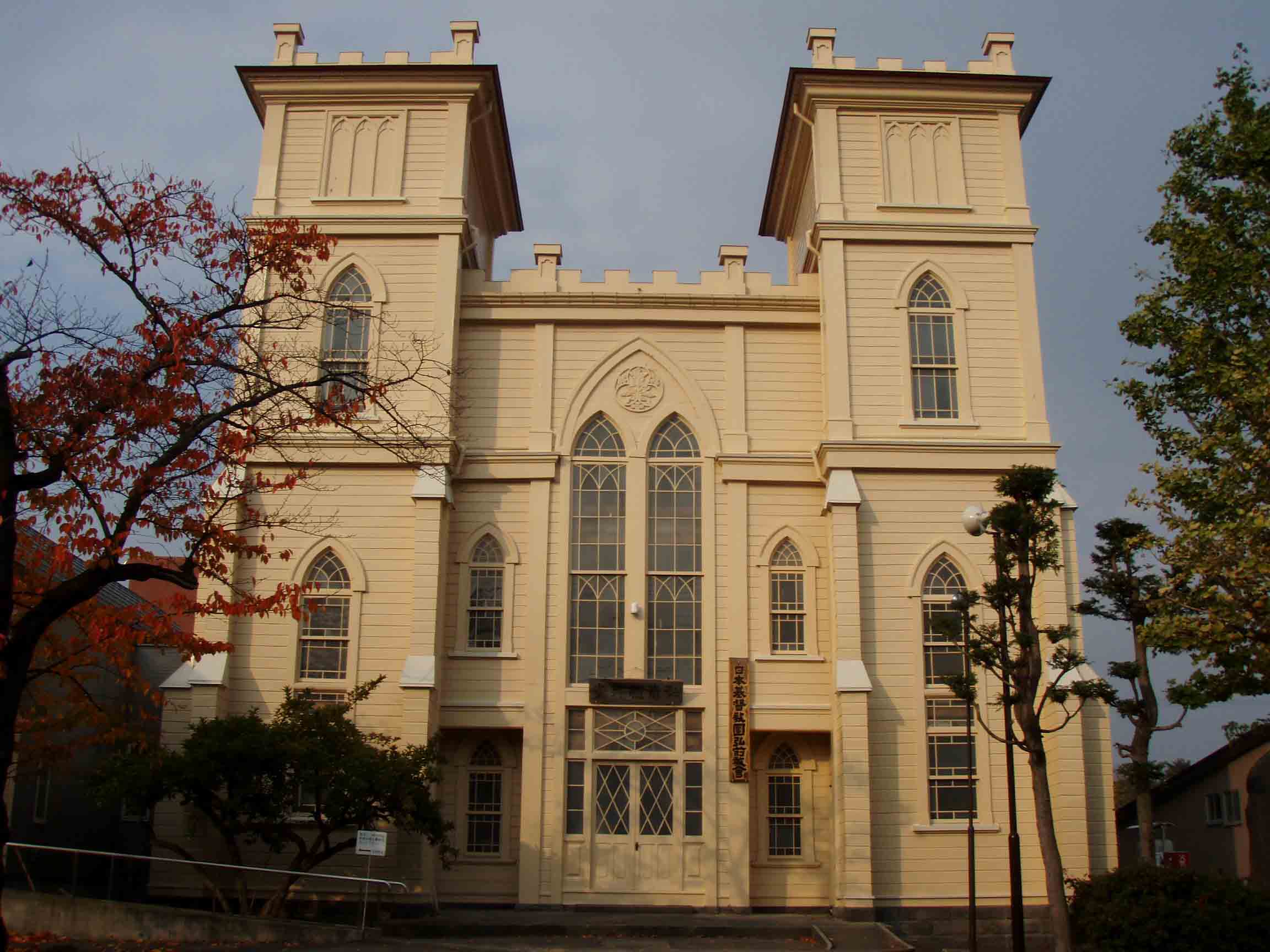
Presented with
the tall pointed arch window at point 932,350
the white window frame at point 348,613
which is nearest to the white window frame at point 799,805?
the tall pointed arch window at point 932,350

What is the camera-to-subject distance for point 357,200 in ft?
79.7

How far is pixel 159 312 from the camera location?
41.9 feet

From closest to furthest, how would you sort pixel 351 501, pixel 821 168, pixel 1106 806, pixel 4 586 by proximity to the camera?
1. pixel 4 586
2. pixel 1106 806
3. pixel 351 501
4. pixel 821 168

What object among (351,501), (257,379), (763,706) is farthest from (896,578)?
(257,379)

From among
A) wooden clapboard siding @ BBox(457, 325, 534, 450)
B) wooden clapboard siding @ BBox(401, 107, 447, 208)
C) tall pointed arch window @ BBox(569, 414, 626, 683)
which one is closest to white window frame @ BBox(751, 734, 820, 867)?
tall pointed arch window @ BBox(569, 414, 626, 683)

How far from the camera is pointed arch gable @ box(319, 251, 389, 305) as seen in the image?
2388 centimetres

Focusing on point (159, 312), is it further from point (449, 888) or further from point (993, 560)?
point (449, 888)

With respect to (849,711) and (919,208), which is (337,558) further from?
(919,208)

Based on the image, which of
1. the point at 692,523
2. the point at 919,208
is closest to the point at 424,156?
the point at 692,523

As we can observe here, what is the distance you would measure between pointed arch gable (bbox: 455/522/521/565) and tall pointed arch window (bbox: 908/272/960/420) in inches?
305

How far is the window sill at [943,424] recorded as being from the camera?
2306 cm

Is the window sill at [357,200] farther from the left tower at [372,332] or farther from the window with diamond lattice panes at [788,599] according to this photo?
the window with diamond lattice panes at [788,599]

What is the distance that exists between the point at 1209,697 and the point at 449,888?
1272 cm

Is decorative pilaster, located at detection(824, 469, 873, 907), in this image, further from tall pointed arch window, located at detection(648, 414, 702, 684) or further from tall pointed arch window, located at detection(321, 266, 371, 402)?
tall pointed arch window, located at detection(321, 266, 371, 402)
